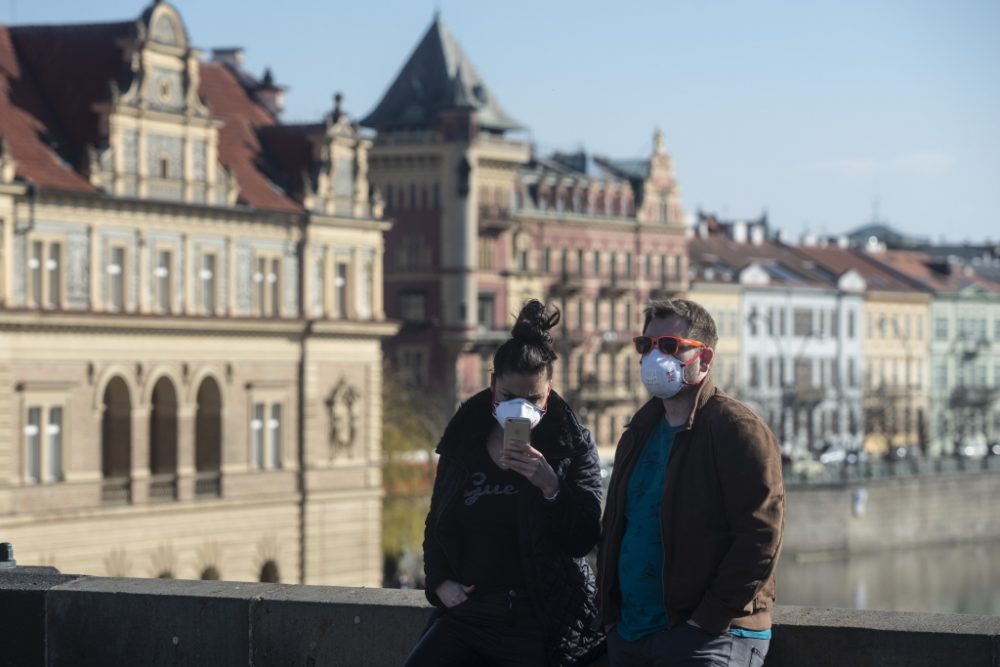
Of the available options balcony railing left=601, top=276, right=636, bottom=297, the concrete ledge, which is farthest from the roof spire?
the concrete ledge

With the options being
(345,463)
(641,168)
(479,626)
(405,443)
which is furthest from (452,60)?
(479,626)

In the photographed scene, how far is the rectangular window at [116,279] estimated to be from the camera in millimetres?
52531

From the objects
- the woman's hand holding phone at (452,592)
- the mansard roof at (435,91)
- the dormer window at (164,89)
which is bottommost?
the woman's hand holding phone at (452,592)

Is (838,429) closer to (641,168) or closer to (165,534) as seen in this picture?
(641,168)

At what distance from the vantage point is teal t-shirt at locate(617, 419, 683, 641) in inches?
421

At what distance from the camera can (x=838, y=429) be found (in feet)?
396

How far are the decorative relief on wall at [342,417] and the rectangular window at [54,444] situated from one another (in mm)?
9761

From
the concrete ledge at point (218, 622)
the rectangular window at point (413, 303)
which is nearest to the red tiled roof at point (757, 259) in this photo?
the rectangular window at point (413, 303)

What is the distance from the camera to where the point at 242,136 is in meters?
59.4

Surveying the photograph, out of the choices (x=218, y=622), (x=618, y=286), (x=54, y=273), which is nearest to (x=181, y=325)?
(x=54, y=273)

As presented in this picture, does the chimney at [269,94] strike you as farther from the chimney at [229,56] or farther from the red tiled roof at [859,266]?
the red tiled roof at [859,266]

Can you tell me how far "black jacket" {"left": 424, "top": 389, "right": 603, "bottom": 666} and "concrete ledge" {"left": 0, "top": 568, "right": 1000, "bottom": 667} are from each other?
2.90ft

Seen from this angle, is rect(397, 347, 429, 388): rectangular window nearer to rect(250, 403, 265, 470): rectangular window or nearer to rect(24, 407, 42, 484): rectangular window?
rect(250, 403, 265, 470): rectangular window

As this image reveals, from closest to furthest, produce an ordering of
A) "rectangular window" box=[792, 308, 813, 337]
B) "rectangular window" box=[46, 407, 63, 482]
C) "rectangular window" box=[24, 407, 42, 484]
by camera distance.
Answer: "rectangular window" box=[24, 407, 42, 484], "rectangular window" box=[46, 407, 63, 482], "rectangular window" box=[792, 308, 813, 337]
